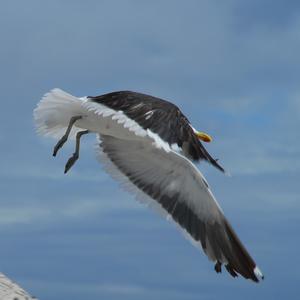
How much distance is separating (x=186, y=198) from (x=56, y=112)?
2322 millimetres

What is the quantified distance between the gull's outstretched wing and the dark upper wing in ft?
0.68

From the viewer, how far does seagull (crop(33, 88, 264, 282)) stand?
10438 mm

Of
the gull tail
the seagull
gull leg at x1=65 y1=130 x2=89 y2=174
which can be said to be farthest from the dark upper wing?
gull leg at x1=65 y1=130 x2=89 y2=174

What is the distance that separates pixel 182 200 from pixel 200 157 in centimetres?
82

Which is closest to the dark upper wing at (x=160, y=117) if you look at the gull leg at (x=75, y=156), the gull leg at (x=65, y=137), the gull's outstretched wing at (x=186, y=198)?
the gull's outstretched wing at (x=186, y=198)

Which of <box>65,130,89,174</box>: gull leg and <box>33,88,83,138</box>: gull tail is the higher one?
<box>33,88,83,138</box>: gull tail

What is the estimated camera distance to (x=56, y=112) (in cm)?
1220

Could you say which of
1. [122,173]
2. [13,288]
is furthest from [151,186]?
[13,288]

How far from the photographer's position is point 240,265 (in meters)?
10.9

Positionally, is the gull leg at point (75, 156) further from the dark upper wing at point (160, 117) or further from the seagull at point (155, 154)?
the dark upper wing at point (160, 117)

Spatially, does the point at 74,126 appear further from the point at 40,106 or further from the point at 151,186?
the point at 151,186

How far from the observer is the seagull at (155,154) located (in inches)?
411

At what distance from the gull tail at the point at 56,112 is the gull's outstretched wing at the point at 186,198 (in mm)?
860

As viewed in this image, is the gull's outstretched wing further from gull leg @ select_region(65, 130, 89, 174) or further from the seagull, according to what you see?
gull leg @ select_region(65, 130, 89, 174)
